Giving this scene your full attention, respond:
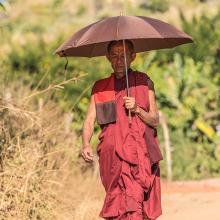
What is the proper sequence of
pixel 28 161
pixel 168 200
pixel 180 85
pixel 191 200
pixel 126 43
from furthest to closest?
pixel 180 85, pixel 168 200, pixel 191 200, pixel 28 161, pixel 126 43

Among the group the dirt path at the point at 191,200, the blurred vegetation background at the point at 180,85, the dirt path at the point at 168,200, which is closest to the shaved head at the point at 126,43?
the dirt path at the point at 168,200

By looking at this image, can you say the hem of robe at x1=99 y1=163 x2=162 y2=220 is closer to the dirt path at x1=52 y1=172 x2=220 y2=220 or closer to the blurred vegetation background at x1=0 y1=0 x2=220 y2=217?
the dirt path at x1=52 y1=172 x2=220 y2=220

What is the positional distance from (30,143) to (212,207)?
2.44 meters

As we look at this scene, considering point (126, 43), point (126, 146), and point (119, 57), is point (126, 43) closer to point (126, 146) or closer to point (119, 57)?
point (119, 57)

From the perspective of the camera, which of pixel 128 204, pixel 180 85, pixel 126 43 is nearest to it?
pixel 128 204

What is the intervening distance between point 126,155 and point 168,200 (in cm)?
505

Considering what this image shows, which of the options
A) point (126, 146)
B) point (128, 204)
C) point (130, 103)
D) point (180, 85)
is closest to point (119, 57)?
point (130, 103)

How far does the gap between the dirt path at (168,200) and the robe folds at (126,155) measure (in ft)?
6.46

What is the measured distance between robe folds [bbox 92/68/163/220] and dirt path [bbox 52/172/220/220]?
1970 mm

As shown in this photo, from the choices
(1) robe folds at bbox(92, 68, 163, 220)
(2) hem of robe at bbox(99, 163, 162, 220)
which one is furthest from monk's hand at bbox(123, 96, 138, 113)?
(2) hem of robe at bbox(99, 163, 162, 220)

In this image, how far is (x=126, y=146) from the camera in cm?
620

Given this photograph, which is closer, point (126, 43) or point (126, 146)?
point (126, 146)

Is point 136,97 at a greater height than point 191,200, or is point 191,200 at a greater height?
point 136,97

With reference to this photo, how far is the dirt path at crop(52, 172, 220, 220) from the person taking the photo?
28.3ft
